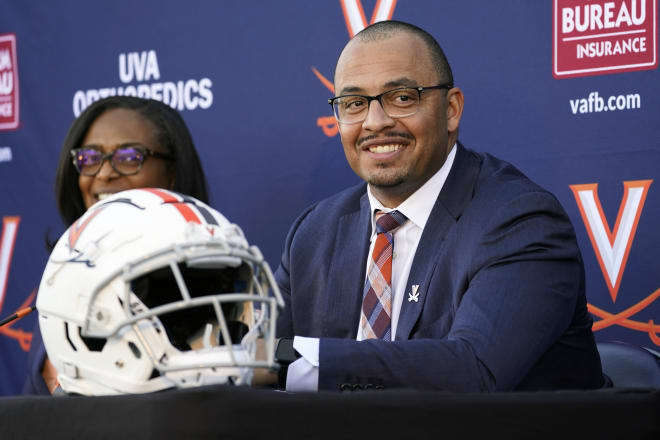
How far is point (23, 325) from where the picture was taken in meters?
2.92

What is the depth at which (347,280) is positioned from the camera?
185cm

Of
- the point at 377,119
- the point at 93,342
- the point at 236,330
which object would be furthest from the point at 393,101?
the point at 93,342

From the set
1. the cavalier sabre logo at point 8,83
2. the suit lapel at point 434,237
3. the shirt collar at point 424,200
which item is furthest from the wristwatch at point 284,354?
the cavalier sabre logo at point 8,83

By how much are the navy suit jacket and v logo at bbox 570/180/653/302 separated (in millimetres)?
424

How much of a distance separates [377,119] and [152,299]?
78cm

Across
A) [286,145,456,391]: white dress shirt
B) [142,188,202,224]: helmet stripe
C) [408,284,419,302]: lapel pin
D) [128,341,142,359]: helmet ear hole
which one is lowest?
[408,284,419,302]: lapel pin

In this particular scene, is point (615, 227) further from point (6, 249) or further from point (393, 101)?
point (6, 249)

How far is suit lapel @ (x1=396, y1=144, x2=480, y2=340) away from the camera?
1683mm

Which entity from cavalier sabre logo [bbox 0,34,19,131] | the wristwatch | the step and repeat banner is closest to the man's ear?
the step and repeat banner

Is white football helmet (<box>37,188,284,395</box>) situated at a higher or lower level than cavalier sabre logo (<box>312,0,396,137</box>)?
lower

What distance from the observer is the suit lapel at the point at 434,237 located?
168 cm

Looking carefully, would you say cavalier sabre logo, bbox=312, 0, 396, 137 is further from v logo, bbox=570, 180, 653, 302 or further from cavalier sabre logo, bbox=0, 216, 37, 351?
cavalier sabre logo, bbox=0, 216, 37, 351

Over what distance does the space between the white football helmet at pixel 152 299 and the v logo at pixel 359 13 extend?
131 cm

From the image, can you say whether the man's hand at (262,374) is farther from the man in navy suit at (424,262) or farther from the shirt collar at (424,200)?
the shirt collar at (424,200)
